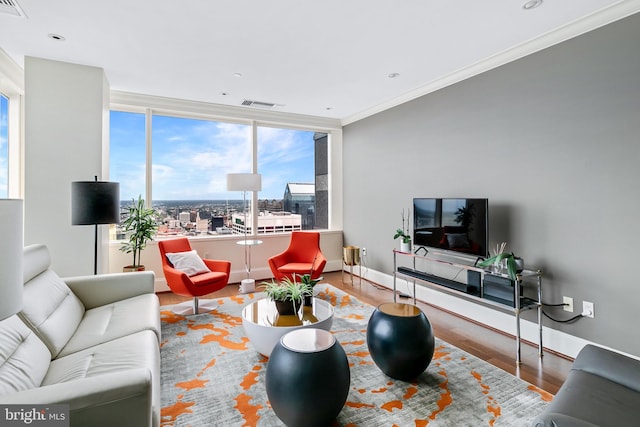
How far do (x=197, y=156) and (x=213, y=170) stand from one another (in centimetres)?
33

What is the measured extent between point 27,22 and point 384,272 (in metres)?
4.93

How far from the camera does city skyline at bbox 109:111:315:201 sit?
4.88 meters

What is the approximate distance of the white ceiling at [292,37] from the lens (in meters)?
2.59

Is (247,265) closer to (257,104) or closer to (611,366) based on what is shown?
(257,104)

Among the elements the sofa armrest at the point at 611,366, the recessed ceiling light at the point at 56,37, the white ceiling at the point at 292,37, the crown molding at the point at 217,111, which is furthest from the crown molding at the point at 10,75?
the sofa armrest at the point at 611,366

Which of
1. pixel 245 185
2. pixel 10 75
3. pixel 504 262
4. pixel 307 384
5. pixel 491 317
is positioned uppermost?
pixel 10 75

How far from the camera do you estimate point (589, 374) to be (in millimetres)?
1776

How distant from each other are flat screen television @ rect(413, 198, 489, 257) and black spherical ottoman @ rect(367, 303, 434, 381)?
1.37 metres

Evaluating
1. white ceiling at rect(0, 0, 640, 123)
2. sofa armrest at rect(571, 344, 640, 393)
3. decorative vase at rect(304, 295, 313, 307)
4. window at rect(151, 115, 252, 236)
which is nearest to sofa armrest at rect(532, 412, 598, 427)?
sofa armrest at rect(571, 344, 640, 393)

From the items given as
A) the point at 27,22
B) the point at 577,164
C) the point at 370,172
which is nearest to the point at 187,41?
the point at 27,22

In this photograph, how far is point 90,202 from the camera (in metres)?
2.94

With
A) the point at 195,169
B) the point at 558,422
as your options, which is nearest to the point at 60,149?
the point at 195,169

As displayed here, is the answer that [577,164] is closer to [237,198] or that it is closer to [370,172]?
[370,172]

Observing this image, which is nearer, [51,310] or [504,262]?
[51,310]
